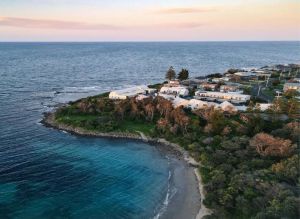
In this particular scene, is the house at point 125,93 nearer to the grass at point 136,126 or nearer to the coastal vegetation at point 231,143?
the coastal vegetation at point 231,143

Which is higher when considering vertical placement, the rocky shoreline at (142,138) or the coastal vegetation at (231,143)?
the coastal vegetation at (231,143)

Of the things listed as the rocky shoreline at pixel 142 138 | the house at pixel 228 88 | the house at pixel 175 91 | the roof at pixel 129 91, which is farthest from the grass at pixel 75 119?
the house at pixel 228 88

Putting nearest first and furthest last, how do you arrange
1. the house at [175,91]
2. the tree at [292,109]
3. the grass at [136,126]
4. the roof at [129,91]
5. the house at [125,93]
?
Result: the grass at [136,126]
the tree at [292,109]
the house at [125,93]
the roof at [129,91]
the house at [175,91]

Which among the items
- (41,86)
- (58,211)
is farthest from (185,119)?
(41,86)

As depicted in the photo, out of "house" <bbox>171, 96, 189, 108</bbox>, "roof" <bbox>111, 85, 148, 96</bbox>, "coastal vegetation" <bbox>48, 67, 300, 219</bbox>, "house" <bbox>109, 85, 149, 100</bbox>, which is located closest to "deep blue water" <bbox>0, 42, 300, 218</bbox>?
"coastal vegetation" <bbox>48, 67, 300, 219</bbox>

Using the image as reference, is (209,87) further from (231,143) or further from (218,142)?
(231,143)

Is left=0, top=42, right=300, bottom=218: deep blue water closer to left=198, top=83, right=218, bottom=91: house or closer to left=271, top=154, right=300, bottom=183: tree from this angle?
left=271, top=154, right=300, bottom=183: tree
